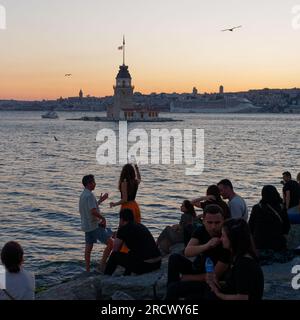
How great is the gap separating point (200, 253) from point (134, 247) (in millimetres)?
1609

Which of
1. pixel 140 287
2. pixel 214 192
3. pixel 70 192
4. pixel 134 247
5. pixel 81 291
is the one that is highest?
pixel 214 192

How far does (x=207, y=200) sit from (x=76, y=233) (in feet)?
24.2

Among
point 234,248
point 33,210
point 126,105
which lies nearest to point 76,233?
point 33,210

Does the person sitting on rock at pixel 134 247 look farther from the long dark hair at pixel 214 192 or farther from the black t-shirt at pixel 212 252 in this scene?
the black t-shirt at pixel 212 252

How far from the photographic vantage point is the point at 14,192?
22.7 meters

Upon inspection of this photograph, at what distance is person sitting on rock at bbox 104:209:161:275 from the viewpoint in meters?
6.60

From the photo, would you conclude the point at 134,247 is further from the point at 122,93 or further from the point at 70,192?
the point at 122,93

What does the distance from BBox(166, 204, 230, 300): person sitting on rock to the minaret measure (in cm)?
11840

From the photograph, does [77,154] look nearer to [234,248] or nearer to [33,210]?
[33,210]

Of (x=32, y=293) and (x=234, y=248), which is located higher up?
(x=234, y=248)

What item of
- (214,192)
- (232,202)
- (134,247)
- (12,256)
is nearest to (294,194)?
(232,202)

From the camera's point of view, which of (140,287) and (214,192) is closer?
(140,287)

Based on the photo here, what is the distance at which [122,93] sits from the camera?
126m

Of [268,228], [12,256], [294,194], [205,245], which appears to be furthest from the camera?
[294,194]
